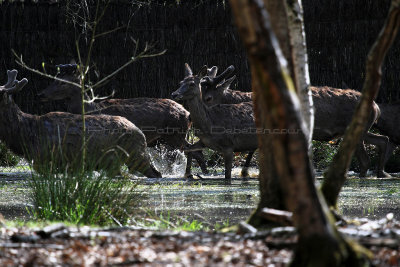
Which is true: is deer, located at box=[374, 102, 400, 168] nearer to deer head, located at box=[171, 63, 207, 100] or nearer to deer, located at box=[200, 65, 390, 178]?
deer, located at box=[200, 65, 390, 178]

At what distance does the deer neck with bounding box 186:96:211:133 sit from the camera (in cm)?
1243

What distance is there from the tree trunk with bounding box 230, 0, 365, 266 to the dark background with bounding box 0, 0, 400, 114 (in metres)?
12.0

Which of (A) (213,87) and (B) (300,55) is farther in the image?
(A) (213,87)

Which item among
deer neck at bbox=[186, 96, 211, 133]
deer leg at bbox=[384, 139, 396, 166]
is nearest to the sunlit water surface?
deer neck at bbox=[186, 96, 211, 133]

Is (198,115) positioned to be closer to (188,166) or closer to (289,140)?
(188,166)

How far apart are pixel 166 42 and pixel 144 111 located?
2.26 metres

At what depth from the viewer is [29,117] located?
11258 mm

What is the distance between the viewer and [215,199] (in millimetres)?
8664

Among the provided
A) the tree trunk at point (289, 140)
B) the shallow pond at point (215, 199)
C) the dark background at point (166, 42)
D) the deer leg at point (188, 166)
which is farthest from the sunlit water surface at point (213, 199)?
the dark background at point (166, 42)

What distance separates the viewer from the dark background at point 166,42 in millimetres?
14977

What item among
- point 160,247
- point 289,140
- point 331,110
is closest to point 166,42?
point 331,110

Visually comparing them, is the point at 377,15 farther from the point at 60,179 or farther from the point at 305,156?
the point at 305,156

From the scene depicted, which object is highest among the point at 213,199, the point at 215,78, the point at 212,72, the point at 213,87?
the point at 212,72

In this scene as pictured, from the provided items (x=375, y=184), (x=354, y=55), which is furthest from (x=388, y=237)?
(x=354, y=55)
